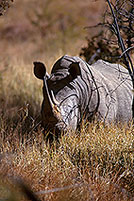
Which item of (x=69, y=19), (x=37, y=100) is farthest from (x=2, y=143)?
(x=69, y=19)

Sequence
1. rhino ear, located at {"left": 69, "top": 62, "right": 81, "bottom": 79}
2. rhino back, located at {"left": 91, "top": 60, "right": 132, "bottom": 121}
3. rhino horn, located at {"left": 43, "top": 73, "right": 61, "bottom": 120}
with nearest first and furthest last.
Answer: rhino horn, located at {"left": 43, "top": 73, "right": 61, "bottom": 120}
rhino ear, located at {"left": 69, "top": 62, "right": 81, "bottom": 79}
rhino back, located at {"left": 91, "top": 60, "right": 132, "bottom": 121}

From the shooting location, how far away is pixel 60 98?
429 centimetres

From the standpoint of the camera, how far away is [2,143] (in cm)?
423

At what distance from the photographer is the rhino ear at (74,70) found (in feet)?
14.6

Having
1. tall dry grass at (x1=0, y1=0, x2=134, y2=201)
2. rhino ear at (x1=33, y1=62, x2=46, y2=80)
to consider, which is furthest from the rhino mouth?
rhino ear at (x1=33, y1=62, x2=46, y2=80)

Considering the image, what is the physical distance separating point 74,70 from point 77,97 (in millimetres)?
333

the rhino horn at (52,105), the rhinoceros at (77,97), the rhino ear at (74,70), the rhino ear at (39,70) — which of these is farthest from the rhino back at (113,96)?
the rhino horn at (52,105)

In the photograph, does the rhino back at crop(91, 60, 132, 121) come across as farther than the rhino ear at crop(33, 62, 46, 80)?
Yes

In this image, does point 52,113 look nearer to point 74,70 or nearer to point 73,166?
point 73,166

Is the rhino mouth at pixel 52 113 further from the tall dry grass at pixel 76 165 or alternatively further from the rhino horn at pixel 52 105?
the tall dry grass at pixel 76 165

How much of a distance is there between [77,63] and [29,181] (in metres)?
1.66

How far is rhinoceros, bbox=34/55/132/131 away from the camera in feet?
13.4

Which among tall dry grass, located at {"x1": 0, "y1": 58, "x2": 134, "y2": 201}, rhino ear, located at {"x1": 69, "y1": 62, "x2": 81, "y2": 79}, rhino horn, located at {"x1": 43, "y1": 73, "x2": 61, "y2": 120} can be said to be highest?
rhino ear, located at {"x1": 69, "y1": 62, "x2": 81, "y2": 79}

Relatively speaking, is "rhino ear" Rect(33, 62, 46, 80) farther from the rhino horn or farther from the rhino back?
the rhino back
